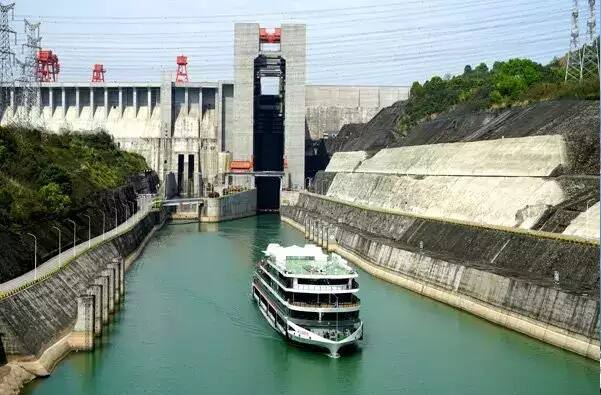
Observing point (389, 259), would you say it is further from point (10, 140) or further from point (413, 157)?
point (10, 140)

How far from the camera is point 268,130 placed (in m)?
119

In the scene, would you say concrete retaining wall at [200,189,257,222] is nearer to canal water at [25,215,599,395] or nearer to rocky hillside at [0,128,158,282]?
rocky hillside at [0,128,158,282]

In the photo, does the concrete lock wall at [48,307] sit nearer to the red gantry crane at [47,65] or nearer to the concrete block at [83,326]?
the concrete block at [83,326]

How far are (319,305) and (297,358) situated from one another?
8.89 feet

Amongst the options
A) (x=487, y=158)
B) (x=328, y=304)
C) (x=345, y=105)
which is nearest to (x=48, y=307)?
(x=328, y=304)

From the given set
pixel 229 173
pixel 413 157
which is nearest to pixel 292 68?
pixel 229 173

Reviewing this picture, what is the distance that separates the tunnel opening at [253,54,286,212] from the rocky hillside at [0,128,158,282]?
36857 millimetres

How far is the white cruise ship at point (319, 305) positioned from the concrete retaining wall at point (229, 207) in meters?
61.9

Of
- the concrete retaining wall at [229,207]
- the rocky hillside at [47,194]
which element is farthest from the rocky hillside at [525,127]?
the rocky hillside at [47,194]

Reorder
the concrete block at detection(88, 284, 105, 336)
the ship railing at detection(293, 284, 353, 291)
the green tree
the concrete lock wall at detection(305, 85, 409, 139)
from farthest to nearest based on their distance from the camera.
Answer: the concrete lock wall at detection(305, 85, 409, 139)
the green tree
the concrete block at detection(88, 284, 105, 336)
the ship railing at detection(293, 284, 353, 291)

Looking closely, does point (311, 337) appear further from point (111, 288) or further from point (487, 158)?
point (487, 158)

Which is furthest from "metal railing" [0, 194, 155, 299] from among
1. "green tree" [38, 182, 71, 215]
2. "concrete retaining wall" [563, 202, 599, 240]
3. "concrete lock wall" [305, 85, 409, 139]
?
"concrete lock wall" [305, 85, 409, 139]

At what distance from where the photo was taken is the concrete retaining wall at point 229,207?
9794 centimetres

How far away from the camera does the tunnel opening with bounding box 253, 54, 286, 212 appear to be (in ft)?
380
